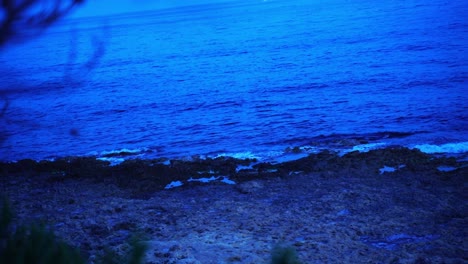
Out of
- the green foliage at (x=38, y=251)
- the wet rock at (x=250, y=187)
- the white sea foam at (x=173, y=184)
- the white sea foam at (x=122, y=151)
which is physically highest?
the green foliage at (x=38, y=251)

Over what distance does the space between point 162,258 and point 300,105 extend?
2001 centimetres

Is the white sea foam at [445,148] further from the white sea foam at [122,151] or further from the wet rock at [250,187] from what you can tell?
the white sea foam at [122,151]

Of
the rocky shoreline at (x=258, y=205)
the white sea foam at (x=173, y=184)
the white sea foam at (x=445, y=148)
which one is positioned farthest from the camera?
the white sea foam at (x=445, y=148)

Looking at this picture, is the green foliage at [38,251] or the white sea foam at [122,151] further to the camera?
the white sea foam at [122,151]

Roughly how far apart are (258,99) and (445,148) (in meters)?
15.1

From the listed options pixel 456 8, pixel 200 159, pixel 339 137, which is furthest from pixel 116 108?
pixel 456 8

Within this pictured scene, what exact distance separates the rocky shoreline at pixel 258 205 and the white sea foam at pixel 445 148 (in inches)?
37.8

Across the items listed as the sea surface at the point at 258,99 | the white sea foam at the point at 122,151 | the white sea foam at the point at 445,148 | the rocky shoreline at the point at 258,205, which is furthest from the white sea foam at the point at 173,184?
the white sea foam at the point at 445,148

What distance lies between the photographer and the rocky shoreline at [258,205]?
1016 cm

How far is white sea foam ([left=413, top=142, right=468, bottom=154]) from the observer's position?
17.7m

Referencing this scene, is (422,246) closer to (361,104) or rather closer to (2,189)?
(2,189)

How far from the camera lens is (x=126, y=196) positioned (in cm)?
1519

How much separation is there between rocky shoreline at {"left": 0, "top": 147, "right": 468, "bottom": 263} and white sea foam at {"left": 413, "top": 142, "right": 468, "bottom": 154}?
961 mm

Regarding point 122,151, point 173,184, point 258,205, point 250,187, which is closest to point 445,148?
point 250,187
